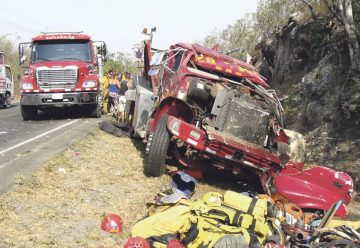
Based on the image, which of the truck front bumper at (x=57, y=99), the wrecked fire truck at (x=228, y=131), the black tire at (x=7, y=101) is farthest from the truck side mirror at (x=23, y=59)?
the black tire at (x=7, y=101)

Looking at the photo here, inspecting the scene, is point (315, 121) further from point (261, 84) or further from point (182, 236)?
point (182, 236)

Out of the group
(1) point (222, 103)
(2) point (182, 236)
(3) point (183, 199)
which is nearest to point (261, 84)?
(1) point (222, 103)

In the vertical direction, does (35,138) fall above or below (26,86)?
below

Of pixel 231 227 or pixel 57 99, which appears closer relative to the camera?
pixel 231 227

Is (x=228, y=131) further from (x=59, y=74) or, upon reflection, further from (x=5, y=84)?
(x=5, y=84)

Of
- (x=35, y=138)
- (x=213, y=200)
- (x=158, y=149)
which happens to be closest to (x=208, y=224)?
(x=213, y=200)

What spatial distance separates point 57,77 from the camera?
13.7 metres

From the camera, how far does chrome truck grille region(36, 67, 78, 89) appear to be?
13.6 metres

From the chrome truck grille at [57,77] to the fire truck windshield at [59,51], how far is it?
2.07 feet

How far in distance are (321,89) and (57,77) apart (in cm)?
763

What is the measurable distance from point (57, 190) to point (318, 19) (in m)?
11.7

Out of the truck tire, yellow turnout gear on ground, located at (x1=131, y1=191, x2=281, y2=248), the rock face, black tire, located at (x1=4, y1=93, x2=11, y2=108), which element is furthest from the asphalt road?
black tire, located at (x1=4, y1=93, x2=11, y2=108)

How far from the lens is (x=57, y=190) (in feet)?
20.0

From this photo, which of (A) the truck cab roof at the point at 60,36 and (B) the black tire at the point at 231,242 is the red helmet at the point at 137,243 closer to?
(B) the black tire at the point at 231,242
